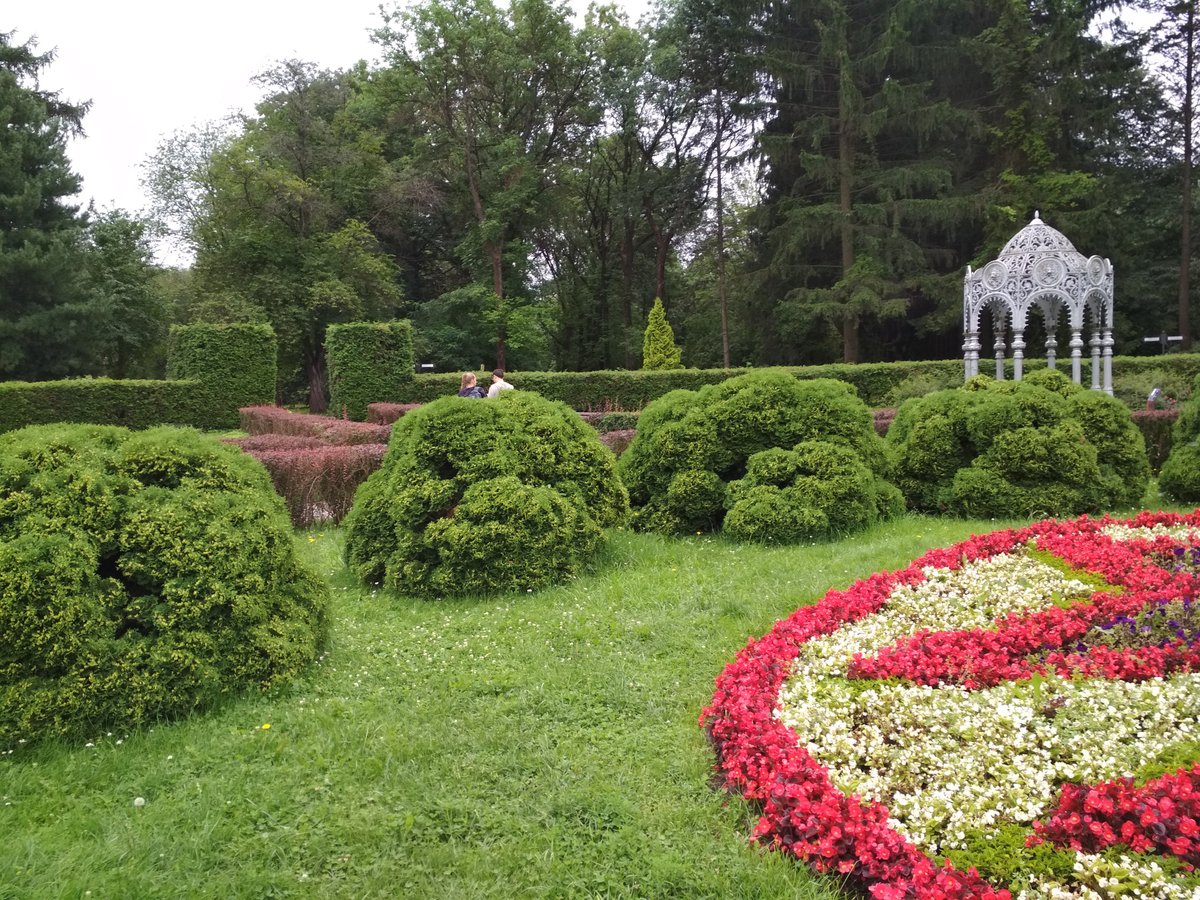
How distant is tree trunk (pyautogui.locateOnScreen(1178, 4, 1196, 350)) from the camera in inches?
910

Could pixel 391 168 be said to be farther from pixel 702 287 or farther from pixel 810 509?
pixel 810 509

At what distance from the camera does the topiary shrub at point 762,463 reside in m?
6.36

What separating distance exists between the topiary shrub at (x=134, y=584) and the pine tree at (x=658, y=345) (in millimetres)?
27211

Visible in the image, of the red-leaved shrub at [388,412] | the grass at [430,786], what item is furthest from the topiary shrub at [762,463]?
the red-leaved shrub at [388,412]

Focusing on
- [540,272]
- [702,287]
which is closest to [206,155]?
[540,272]

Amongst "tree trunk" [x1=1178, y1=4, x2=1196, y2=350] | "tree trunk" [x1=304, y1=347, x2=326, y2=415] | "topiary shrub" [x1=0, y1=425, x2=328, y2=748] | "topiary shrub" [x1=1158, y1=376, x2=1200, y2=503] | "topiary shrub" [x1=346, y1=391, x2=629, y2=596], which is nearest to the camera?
"topiary shrub" [x1=0, y1=425, x2=328, y2=748]

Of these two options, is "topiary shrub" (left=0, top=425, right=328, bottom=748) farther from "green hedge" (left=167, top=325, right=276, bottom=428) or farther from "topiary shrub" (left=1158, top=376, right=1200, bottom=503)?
"green hedge" (left=167, top=325, right=276, bottom=428)

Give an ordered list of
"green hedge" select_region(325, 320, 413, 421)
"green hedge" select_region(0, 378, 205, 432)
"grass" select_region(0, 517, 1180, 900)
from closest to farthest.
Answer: "grass" select_region(0, 517, 1180, 900), "green hedge" select_region(0, 378, 205, 432), "green hedge" select_region(325, 320, 413, 421)

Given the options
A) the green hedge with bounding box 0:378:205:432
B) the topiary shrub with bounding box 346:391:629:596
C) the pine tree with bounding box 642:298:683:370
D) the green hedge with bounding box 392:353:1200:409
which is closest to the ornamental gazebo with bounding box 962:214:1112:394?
the green hedge with bounding box 392:353:1200:409

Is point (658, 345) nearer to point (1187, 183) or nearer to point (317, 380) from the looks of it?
point (317, 380)

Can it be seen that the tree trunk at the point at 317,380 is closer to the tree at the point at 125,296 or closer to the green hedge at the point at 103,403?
the tree at the point at 125,296

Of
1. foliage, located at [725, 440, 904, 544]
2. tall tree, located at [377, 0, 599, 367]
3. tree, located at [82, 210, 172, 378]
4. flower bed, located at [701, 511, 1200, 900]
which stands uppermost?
tall tree, located at [377, 0, 599, 367]

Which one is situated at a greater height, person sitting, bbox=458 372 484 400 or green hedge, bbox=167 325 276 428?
green hedge, bbox=167 325 276 428

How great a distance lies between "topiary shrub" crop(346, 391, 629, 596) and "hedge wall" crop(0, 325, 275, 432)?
16.2 m
